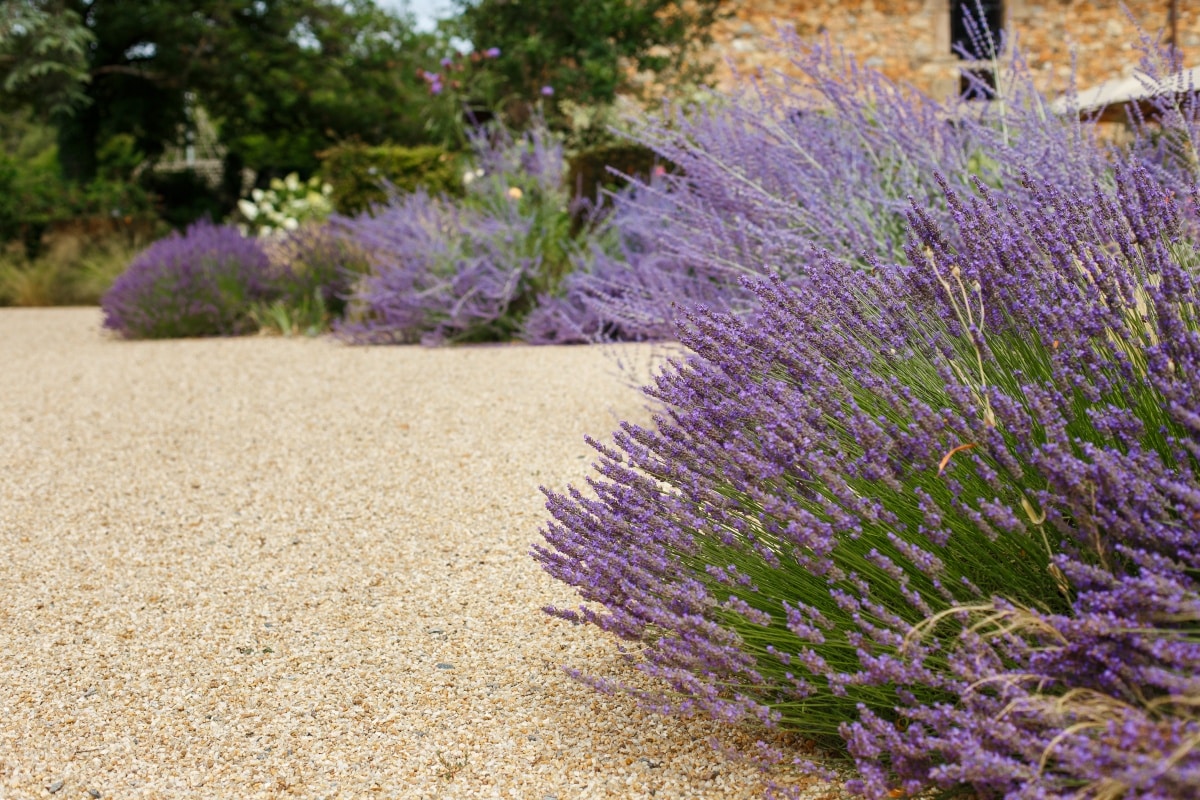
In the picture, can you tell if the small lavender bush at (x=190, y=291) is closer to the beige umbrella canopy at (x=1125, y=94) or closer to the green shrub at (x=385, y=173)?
the green shrub at (x=385, y=173)

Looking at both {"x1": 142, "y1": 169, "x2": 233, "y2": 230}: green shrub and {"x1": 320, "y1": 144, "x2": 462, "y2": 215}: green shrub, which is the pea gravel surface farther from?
{"x1": 142, "y1": 169, "x2": 233, "y2": 230}: green shrub

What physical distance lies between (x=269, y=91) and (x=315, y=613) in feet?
52.8

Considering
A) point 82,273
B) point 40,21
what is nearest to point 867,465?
point 82,273

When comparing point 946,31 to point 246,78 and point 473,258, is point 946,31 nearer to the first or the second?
point 246,78

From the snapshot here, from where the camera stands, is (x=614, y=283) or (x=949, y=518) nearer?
(x=949, y=518)

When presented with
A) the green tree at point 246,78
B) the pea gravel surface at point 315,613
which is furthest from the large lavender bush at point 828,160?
the green tree at point 246,78

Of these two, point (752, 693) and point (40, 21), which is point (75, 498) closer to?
point (752, 693)

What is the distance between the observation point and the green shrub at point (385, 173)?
10055 mm

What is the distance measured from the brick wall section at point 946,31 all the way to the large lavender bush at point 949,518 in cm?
1363

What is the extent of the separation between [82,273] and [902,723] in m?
12.7

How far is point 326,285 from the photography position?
25.8 feet

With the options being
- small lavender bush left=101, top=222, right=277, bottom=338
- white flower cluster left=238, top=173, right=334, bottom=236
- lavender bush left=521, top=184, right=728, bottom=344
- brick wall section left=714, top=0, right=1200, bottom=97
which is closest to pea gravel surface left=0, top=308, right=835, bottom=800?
lavender bush left=521, top=184, right=728, bottom=344

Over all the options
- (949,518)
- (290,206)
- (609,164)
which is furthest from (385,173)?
(949,518)

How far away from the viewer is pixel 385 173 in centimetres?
1016
